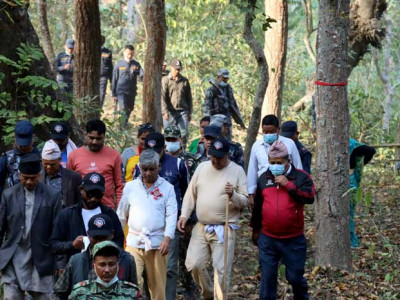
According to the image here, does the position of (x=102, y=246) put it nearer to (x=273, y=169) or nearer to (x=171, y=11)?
(x=273, y=169)

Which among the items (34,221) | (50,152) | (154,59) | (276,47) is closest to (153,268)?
(34,221)

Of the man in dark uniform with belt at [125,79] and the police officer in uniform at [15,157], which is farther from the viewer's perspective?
the man in dark uniform with belt at [125,79]

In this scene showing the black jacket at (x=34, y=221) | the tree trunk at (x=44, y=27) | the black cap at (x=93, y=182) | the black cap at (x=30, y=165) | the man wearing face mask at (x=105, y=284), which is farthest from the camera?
the tree trunk at (x=44, y=27)

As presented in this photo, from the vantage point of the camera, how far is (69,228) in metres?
7.53

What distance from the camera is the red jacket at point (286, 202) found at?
850cm

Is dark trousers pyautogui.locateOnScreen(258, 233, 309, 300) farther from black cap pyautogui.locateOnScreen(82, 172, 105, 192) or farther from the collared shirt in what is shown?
black cap pyautogui.locateOnScreen(82, 172, 105, 192)

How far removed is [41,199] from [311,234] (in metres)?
6.24

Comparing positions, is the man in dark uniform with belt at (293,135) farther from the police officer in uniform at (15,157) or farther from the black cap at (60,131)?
the police officer in uniform at (15,157)

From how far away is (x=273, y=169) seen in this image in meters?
8.59

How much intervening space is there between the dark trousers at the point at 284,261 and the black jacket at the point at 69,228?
1.91m

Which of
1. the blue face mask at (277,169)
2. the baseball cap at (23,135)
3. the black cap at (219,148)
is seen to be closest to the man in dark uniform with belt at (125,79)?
the black cap at (219,148)

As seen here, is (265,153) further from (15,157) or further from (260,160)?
(15,157)

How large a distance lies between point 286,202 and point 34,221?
2549 millimetres

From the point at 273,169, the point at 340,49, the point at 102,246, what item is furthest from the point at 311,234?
the point at 102,246
